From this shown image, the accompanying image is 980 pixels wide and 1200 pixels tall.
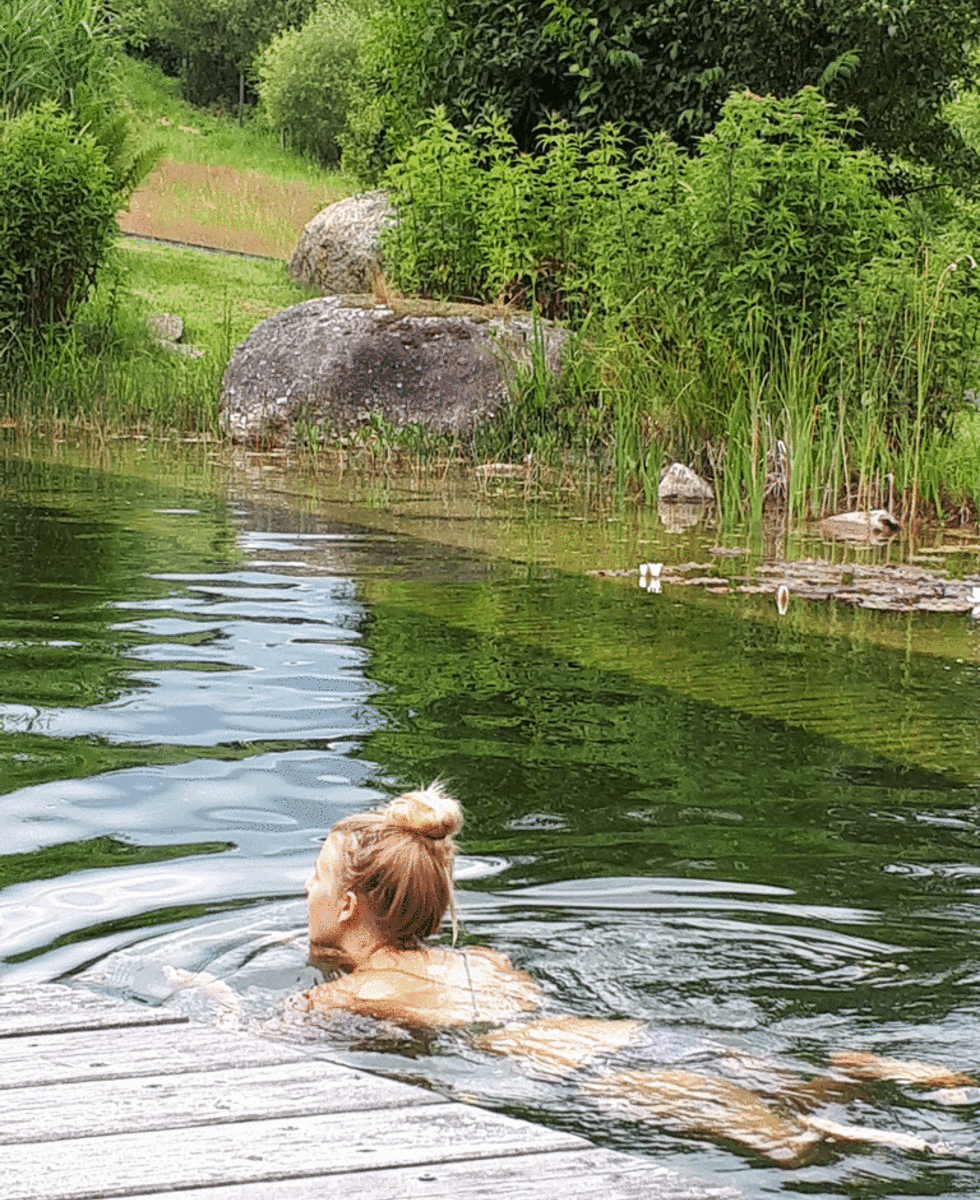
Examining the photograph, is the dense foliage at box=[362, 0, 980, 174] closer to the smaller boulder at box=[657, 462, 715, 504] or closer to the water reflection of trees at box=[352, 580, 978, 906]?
the smaller boulder at box=[657, 462, 715, 504]

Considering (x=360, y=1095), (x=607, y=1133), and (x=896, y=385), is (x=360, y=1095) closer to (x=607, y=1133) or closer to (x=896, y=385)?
(x=607, y=1133)

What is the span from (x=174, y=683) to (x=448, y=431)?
29.7 ft

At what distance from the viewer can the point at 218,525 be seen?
11258mm

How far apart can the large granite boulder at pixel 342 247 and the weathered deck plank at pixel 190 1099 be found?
78.6ft

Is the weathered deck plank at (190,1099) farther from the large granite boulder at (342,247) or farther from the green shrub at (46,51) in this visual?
the large granite boulder at (342,247)

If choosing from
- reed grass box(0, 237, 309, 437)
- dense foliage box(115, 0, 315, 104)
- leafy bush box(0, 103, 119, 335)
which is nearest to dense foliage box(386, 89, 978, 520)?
reed grass box(0, 237, 309, 437)

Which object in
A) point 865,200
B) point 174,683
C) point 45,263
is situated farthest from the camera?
point 45,263

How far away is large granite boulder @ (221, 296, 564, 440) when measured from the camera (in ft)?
51.3

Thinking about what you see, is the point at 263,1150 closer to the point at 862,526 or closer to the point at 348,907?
the point at 348,907

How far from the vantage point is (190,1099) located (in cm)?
283

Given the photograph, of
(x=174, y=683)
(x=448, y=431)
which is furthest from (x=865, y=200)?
(x=174, y=683)

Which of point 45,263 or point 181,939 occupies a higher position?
point 45,263

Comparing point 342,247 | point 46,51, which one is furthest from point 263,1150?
point 342,247

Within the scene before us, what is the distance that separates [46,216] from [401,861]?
53.2 ft
